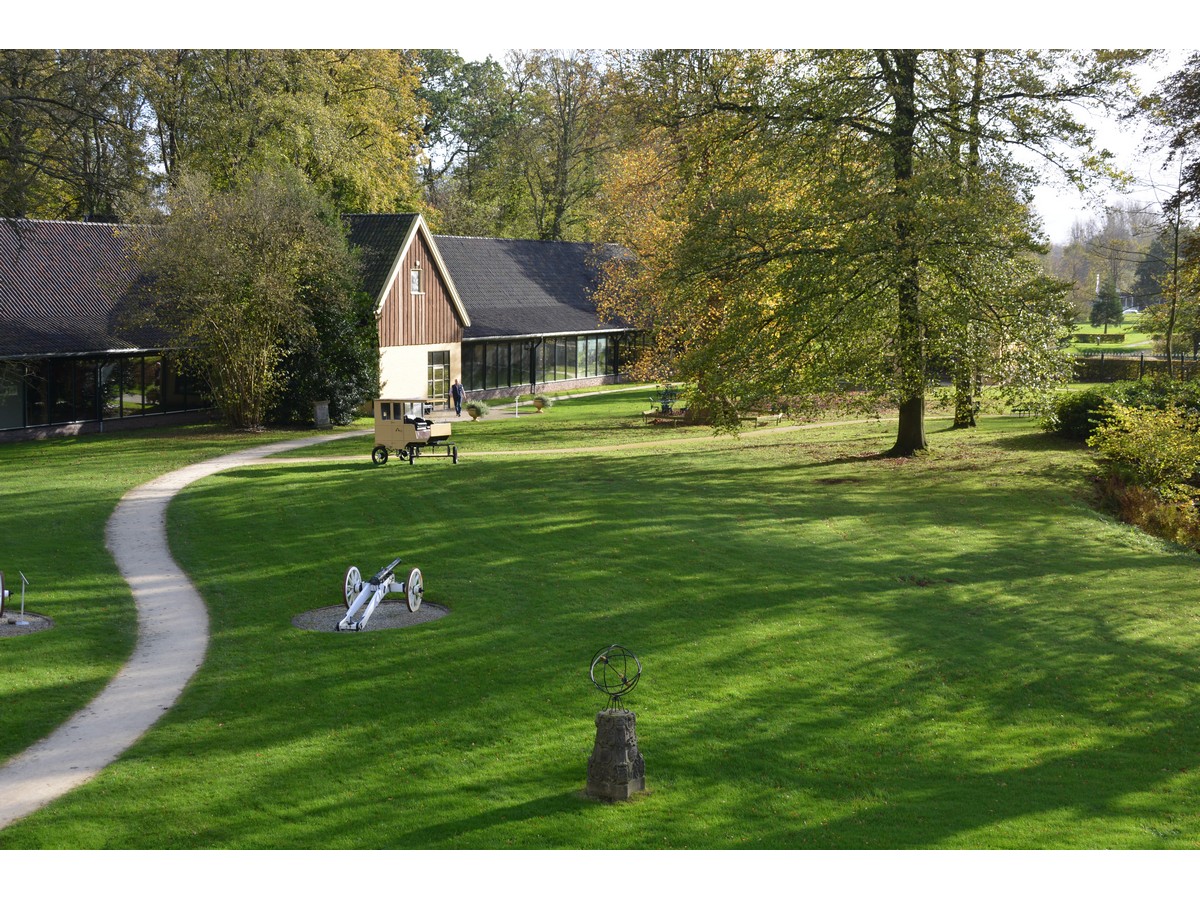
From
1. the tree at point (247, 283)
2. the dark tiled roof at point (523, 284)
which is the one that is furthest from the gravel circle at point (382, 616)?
the dark tiled roof at point (523, 284)

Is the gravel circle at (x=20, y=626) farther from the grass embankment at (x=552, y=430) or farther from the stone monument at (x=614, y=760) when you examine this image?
the grass embankment at (x=552, y=430)

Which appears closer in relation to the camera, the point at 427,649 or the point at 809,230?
the point at 427,649

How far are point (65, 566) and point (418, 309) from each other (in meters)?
26.2

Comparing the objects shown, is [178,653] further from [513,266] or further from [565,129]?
[565,129]

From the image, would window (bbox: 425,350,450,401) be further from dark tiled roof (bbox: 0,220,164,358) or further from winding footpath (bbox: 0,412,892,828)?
winding footpath (bbox: 0,412,892,828)

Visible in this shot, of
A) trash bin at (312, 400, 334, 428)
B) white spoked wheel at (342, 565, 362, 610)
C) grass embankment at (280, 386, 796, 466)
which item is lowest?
white spoked wheel at (342, 565, 362, 610)

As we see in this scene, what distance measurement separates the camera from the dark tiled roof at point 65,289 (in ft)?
111

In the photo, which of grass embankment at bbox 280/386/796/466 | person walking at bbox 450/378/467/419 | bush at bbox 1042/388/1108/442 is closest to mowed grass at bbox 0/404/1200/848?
bush at bbox 1042/388/1108/442

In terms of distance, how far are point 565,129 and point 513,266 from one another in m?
20.9

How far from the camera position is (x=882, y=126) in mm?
27953

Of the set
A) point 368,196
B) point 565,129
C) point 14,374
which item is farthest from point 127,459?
point 565,129

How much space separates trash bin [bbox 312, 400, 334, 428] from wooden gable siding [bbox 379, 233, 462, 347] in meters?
4.67

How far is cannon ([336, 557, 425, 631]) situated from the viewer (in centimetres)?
1584

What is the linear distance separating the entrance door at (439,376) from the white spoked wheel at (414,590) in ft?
93.1
